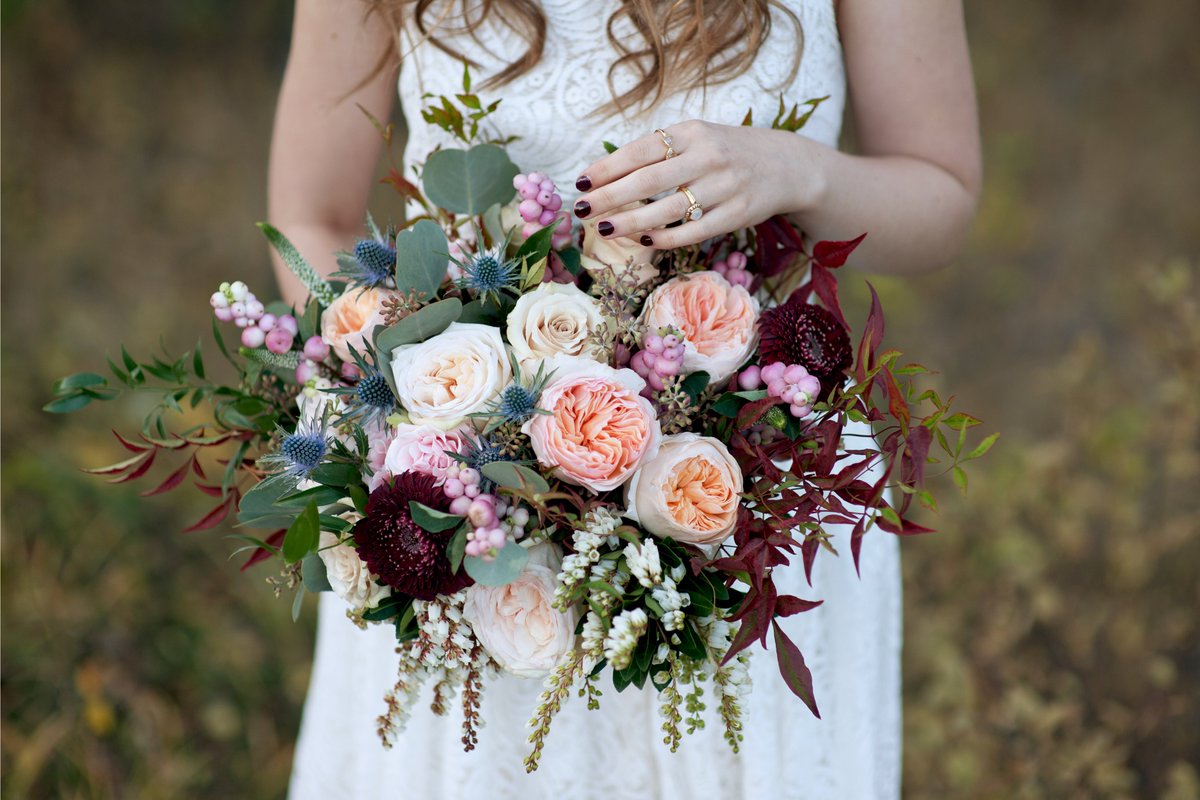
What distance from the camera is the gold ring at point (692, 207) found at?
918mm

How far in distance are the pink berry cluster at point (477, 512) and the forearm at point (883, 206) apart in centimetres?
47

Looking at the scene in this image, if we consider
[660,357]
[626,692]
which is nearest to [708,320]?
[660,357]

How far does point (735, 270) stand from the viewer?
0.97 m

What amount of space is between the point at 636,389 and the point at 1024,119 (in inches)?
157

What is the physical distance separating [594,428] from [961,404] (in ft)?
9.26

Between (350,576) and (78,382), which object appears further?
(78,382)

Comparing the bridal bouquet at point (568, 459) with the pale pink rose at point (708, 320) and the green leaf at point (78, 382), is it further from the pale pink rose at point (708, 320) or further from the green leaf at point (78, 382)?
the green leaf at point (78, 382)

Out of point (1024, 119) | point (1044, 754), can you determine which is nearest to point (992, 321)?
point (1024, 119)

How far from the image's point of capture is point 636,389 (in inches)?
32.7

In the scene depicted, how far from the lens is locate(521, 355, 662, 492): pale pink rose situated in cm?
78

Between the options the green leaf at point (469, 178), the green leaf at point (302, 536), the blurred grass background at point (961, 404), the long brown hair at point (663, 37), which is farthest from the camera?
the blurred grass background at point (961, 404)

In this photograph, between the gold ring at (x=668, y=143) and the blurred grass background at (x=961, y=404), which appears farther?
the blurred grass background at (x=961, y=404)

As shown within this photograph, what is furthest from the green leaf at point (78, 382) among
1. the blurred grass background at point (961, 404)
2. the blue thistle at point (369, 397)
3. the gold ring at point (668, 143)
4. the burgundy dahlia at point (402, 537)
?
the blurred grass background at point (961, 404)

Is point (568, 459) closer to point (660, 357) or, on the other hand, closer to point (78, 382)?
point (660, 357)
